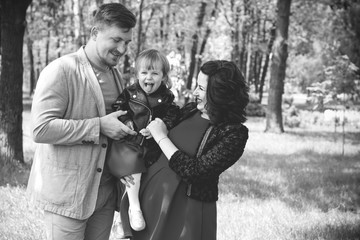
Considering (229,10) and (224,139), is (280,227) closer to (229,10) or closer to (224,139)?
(224,139)

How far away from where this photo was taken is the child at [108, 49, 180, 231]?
2.65m

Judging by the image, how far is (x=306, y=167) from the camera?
28.8 feet

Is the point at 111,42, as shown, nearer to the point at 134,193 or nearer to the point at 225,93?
the point at 225,93

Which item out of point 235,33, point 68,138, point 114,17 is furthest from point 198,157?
point 235,33

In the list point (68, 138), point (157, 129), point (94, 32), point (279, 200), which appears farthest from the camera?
point (279, 200)

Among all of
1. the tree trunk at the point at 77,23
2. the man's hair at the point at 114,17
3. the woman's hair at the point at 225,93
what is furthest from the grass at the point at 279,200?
the tree trunk at the point at 77,23

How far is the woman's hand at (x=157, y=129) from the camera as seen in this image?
2547 millimetres

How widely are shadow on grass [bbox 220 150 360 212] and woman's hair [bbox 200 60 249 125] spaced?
3.97m

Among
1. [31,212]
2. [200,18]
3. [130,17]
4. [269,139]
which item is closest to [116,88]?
[130,17]

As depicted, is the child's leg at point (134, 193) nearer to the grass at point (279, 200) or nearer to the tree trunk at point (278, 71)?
the grass at point (279, 200)

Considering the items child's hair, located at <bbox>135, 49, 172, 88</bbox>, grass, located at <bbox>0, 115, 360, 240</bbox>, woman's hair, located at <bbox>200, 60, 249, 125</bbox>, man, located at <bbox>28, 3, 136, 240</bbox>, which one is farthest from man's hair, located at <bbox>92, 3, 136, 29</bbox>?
grass, located at <bbox>0, 115, 360, 240</bbox>

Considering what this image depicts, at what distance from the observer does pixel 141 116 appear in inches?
111

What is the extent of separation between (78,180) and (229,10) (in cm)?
2691

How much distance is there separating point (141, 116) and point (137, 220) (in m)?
0.69
